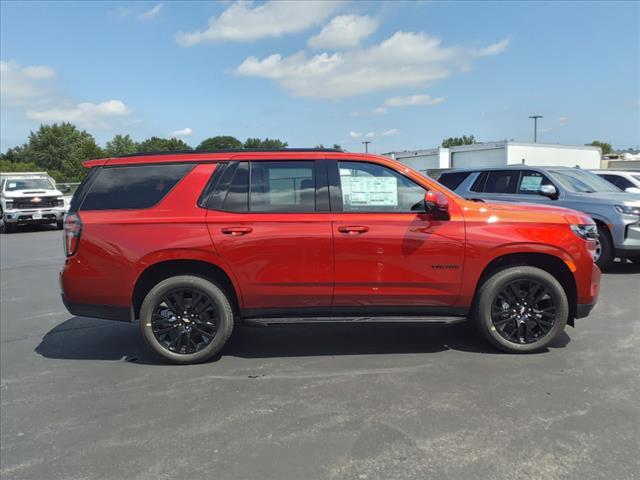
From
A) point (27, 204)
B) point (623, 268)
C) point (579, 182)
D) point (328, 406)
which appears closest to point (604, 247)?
point (623, 268)

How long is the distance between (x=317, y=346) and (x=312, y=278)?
0.86 m

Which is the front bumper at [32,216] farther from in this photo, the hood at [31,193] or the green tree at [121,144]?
the green tree at [121,144]

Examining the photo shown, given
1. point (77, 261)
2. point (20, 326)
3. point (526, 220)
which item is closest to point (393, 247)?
point (526, 220)

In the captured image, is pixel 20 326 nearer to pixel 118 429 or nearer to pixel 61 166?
pixel 118 429

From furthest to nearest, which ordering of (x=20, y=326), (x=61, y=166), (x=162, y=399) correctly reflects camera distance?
1. (x=61, y=166)
2. (x=20, y=326)
3. (x=162, y=399)

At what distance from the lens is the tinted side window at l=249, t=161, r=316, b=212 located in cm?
431

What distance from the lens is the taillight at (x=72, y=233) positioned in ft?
14.0

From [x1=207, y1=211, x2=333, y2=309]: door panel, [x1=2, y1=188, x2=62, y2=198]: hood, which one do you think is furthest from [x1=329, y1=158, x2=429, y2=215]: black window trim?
[x1=2, y1=188, x2=62, y2=198]: hood

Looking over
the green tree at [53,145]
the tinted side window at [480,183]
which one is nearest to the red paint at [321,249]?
the tinted side window at [480,183]

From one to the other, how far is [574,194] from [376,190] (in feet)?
18.3

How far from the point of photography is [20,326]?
5.69 meters

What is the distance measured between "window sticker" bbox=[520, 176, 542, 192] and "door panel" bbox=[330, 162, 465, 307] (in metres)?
5.42

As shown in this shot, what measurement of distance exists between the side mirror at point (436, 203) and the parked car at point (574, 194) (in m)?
3.61

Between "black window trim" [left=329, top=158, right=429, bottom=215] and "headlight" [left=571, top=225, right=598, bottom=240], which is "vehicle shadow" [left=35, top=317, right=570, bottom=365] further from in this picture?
"black window trim" [left=329, top=158, right=429, bottom=215]
